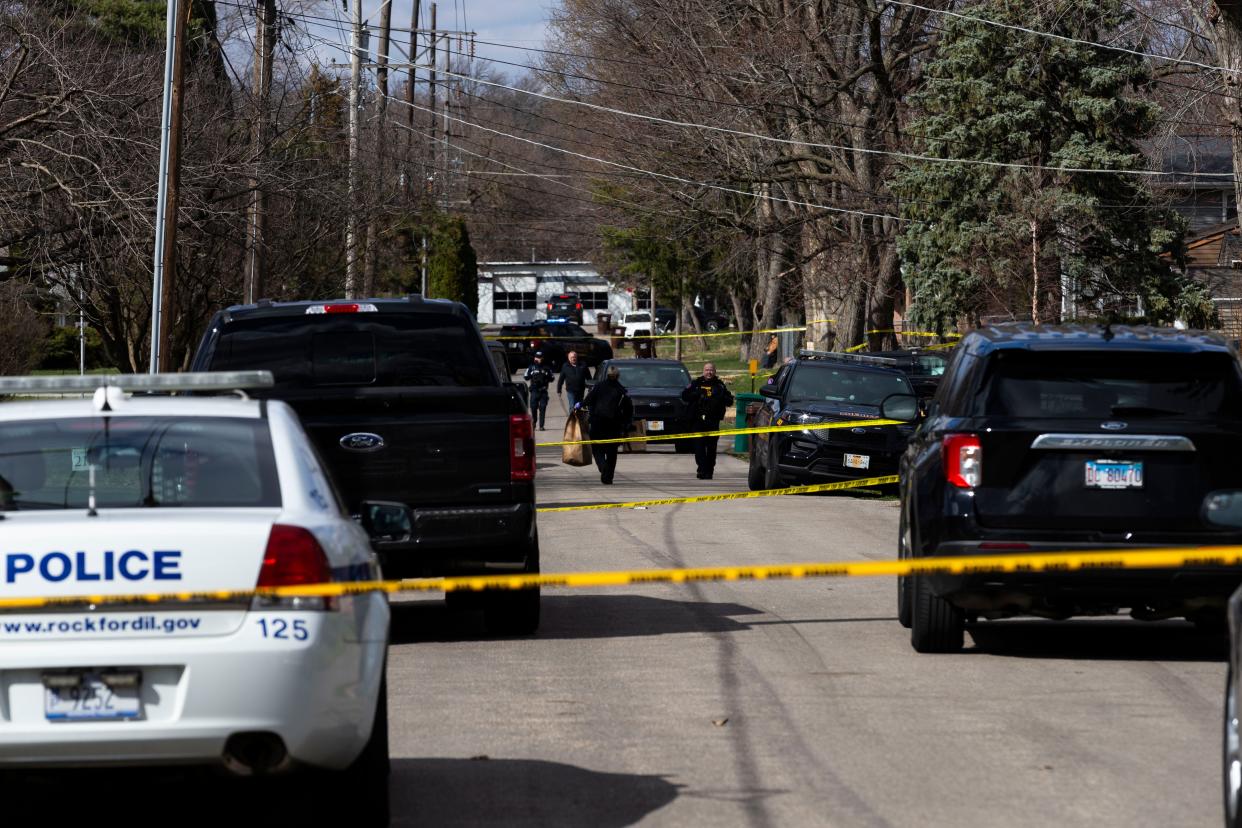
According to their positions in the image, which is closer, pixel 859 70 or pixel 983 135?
pixel 983 135

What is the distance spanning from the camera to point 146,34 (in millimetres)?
40188

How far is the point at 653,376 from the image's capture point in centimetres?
3516

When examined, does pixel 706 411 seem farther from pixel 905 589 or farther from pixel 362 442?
pixel 362 442

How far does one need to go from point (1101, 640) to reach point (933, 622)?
1.56 m

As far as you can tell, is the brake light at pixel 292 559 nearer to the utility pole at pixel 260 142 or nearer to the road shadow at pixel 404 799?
the road shadow at pixel 404 799

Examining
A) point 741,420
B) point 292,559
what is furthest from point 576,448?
point 292,559

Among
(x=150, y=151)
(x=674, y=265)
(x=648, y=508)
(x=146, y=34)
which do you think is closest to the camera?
(x=648, y=508)

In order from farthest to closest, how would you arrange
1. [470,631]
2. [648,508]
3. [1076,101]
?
[1076,101], [648,508], [470,631]

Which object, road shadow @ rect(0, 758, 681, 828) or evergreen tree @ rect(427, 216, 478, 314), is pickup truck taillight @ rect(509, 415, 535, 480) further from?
evergreen tree @ rect(427, 216, 478, 314)

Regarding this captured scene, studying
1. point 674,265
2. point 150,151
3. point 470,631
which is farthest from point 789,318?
point 470,631

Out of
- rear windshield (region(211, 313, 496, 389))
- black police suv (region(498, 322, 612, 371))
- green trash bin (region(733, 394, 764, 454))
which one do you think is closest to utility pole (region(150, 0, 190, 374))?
rear windshield (region(211, 313, 496, 389))

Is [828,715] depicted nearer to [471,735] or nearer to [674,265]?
[471,735]

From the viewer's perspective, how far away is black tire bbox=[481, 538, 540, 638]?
1109 cm

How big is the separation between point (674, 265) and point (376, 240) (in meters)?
30.4
